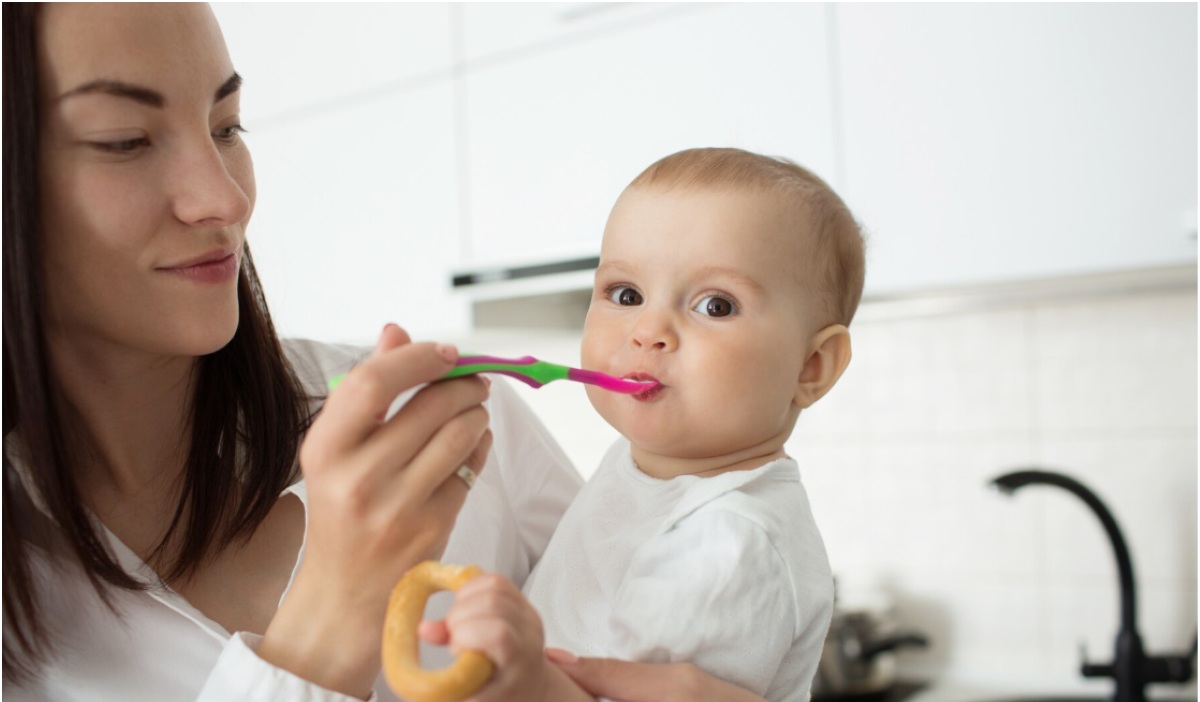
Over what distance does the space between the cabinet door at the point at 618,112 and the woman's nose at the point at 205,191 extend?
3.35 ft

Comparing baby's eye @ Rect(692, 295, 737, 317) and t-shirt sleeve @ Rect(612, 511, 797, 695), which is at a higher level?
baby's eye @ Rect(692, 295, 737, 317)

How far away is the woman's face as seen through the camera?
720 mm

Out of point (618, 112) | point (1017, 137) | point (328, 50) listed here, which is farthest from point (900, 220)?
point (328, 50)

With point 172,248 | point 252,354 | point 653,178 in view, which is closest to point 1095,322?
point 653,178

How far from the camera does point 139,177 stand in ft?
2.45

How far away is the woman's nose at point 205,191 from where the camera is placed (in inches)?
29.5

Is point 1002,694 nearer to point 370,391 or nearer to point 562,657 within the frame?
point 562,657

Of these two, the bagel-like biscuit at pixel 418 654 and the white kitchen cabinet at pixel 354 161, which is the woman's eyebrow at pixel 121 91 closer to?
the bagel-like biscuit at pixel 418 654

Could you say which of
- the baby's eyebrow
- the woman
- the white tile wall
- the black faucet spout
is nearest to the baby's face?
the baby's eyebrow

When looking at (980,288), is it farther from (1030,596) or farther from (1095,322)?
(1030,596)

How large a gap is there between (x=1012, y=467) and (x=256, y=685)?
1588 millimetres

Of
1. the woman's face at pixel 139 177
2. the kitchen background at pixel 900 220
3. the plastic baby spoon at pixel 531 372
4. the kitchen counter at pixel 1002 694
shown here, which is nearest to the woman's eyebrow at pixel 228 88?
the woman's face at pixel 139 177

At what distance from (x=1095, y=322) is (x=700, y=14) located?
85cm

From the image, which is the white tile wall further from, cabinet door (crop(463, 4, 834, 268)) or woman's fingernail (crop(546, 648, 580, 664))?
woman's fingernail (crop(546, 648, 580, 664))
